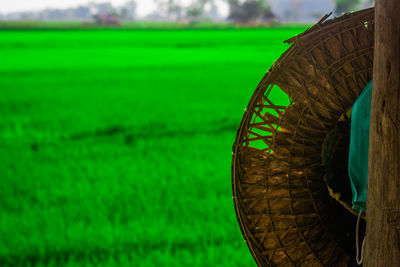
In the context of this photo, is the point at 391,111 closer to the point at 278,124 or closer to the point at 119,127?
the point at 278,124

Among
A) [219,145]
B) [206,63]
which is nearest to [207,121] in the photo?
[219,145]

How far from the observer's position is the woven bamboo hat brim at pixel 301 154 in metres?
1.36

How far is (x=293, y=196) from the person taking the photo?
146 cm

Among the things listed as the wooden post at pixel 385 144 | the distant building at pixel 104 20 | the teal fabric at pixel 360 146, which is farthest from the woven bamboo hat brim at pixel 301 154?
the distant building at pixel 104 20

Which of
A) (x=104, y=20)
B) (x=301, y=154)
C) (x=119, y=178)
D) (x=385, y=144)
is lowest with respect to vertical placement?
(x=104, y=20)

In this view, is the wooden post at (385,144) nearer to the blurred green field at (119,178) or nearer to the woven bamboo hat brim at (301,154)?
the woven bamboo hat brim at (301,154)

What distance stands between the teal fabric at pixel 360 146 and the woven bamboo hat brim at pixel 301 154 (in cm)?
14

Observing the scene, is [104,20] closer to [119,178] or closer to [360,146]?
[119,178]

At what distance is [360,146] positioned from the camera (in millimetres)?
1234

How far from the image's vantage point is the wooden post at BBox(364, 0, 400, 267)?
105cm

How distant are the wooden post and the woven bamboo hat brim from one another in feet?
0.90

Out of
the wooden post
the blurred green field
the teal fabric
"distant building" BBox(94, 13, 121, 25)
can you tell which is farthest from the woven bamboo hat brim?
"distant building" BBox(94, 13, 121, 25)

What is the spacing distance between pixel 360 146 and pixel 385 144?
16cm

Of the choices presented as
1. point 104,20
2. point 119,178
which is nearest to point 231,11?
point 104,20
